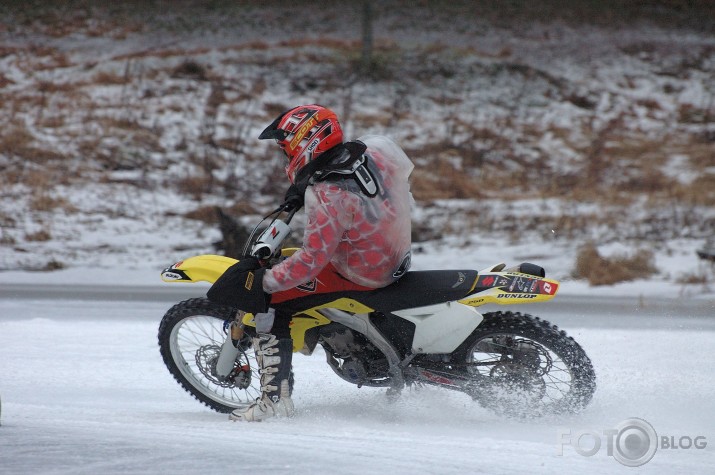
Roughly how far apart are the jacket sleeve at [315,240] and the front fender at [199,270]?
524 millimetres

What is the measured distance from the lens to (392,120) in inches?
857

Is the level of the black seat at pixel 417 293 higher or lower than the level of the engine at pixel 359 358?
higher

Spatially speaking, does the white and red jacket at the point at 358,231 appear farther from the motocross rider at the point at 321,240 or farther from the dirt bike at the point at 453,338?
the dirt bike at the point at 453,338

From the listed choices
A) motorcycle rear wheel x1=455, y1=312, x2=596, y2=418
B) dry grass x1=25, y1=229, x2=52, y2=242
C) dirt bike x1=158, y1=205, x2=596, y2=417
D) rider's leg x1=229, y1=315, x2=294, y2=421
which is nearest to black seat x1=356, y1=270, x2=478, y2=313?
dirt bike x1=158, y1=205, x2=596, y2=417

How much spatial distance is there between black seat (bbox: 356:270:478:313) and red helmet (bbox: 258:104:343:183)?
2.72 feet

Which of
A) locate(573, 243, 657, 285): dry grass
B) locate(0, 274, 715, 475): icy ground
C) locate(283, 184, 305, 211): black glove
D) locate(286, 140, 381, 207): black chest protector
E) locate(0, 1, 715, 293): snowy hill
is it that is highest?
locate(0, 1, 715, 293): snowy hill

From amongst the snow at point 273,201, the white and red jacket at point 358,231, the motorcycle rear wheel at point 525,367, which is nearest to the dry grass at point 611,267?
the snow at point 273,201

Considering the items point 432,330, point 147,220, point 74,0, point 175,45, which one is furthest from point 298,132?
point 74,0

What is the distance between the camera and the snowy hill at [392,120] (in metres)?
15.7

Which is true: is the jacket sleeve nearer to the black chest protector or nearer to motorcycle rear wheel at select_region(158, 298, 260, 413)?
the black chest protector

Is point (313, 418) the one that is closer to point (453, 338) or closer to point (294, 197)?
point (453, 338)

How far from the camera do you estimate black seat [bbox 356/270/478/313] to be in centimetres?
494

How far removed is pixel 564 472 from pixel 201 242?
1210 centimetres

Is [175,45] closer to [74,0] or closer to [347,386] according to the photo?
[74,0]
